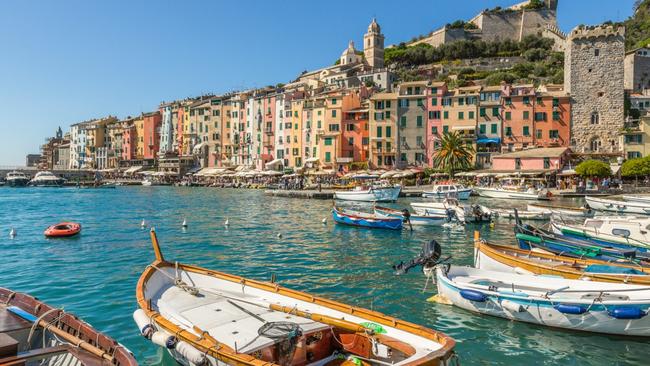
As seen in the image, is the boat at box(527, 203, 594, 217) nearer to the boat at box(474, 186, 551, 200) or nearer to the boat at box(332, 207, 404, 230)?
the boat at box(332, 207, 404, 230)

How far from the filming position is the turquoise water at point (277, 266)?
11.0m

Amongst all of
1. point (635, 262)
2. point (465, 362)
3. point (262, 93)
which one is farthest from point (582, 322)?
point (262, 93)

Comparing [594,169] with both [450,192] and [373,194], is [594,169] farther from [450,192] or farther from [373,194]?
[373,194]

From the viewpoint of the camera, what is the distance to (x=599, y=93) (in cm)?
6406

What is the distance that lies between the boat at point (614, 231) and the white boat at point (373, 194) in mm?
26796

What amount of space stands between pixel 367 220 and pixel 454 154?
32976mm

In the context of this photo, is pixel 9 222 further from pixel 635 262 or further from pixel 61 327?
pixel 635 262

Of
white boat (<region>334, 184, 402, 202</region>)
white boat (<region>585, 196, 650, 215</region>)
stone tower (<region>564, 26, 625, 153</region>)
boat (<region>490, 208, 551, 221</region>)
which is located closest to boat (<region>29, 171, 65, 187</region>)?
white boat (<region>334, 184, 402, 202</region>)

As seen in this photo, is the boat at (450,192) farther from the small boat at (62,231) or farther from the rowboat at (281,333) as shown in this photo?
the rowboat at (281,333)

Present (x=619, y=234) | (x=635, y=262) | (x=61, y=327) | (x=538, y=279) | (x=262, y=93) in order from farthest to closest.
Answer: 1. (x=262, y=93)
2. (x=619, y=234)
3. (x=635, y=262)
4. (x=538, y=279)
5. (x=61, y=327)

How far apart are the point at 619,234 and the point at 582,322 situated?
1187cm

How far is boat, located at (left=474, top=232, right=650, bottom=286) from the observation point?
12.7 meters

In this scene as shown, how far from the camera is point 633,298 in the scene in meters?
11.2

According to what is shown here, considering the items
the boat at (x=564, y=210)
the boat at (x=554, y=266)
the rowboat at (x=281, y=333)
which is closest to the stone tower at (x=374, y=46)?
the boat at (x=564, y=210)
